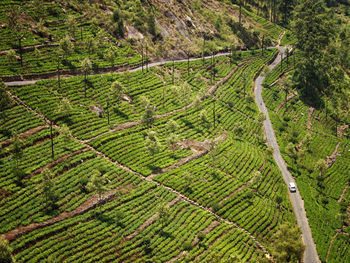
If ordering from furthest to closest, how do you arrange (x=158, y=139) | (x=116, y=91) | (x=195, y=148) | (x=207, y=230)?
1. (x=116, y=91)
2. (x=195, y=148)
3. (x=158, y=139)
4. (x=207, y=230)

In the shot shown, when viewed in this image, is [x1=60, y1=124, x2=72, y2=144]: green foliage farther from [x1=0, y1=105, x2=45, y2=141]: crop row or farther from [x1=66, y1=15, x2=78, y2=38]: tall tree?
[x1=66, y1=15, x2=78, y2=38]: tall tree

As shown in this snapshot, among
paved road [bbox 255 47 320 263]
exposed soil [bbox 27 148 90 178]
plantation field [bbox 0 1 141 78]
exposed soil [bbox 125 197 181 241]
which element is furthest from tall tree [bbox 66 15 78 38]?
exposed soil [bbox 125 197 181 241]

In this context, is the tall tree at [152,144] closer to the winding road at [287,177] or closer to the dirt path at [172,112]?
the dirt path at [172,112]

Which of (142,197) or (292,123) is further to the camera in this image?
(292,123)

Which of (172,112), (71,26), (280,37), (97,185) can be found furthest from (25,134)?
(280,37)

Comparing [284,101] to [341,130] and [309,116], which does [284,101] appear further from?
[341,130]

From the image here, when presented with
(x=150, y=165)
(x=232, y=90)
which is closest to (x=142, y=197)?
(x=150, y=165)

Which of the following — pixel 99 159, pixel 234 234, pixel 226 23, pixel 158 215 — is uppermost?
pixel 226 23

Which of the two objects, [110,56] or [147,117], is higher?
[110,56]

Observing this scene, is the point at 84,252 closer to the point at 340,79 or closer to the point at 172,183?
the point at 172,183
